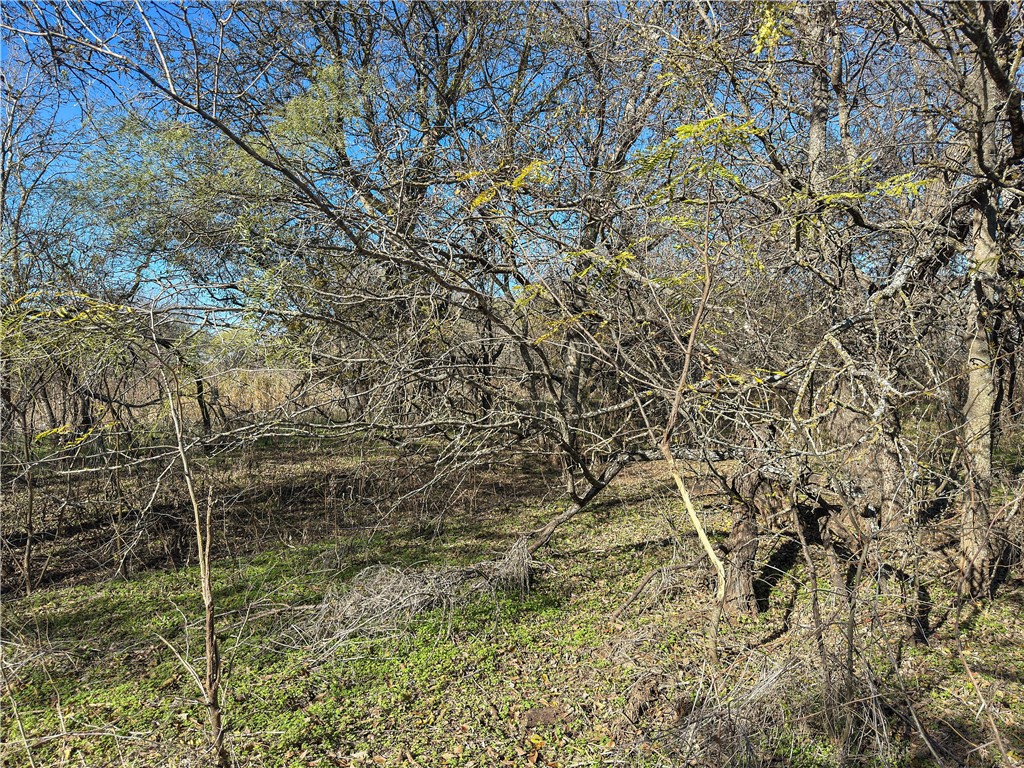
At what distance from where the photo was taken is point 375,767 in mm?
2994

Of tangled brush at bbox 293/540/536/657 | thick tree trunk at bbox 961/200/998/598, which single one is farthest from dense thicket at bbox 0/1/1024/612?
tangled brush at bbox 293/540/536/657

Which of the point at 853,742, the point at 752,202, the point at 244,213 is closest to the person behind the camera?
Answer: the point at 853,742

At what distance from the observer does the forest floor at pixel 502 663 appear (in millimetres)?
2781

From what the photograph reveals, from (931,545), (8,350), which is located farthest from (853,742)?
(8,350)

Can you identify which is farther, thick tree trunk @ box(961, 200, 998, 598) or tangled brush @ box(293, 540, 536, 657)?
tangled brush @ box(293, 540, 536, 657)

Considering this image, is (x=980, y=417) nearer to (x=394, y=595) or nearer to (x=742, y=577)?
(x=742, y=577)

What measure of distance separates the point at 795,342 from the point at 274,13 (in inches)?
268

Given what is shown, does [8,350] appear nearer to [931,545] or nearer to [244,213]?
[244,213]

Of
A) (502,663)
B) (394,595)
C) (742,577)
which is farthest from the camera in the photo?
(394,595)

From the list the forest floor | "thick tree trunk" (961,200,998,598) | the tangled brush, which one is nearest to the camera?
the forest floor

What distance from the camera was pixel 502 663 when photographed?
3891mm

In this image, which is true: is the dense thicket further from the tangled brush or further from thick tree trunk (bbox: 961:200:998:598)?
the tangled brush

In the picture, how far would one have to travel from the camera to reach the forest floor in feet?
9.12

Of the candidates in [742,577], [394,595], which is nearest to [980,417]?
[742,577]
